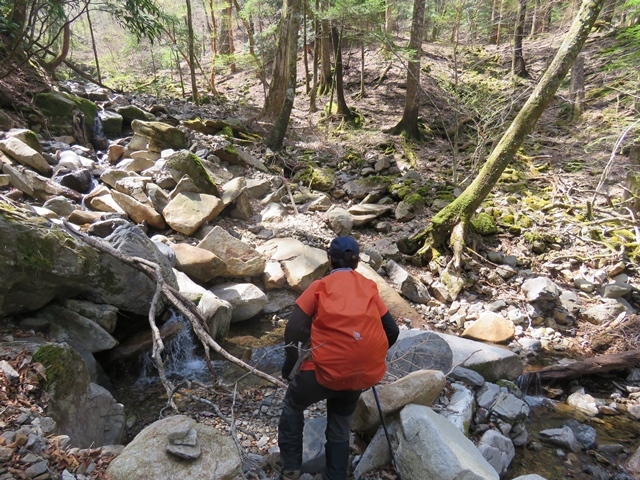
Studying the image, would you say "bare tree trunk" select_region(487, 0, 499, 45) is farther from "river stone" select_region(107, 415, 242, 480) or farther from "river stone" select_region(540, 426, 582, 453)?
"river stone" select_region(107, 415, 242, 480)

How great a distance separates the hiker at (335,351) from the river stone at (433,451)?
0.50 metres

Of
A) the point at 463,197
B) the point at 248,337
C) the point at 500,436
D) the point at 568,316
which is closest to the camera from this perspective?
the point at 500,436

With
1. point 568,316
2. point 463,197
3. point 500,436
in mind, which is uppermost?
point 463,197

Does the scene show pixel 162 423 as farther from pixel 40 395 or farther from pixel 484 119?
pixel 484 119

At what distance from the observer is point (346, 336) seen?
7.87ft

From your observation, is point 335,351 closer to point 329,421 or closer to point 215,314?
point 329,421

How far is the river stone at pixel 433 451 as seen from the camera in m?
2.59

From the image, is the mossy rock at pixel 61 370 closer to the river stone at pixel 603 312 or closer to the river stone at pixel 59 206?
the river stone at pixel 59 206

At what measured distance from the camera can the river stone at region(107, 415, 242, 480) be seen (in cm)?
221

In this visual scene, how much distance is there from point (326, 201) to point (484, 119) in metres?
4.27

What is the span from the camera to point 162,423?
2.58 m

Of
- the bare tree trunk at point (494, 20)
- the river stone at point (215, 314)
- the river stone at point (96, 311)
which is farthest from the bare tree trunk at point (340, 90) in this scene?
the river stone at point (96, 311)

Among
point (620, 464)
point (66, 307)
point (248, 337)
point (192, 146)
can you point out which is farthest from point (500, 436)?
point (192, 146)

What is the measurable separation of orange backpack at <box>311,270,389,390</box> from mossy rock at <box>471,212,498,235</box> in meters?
6.38
